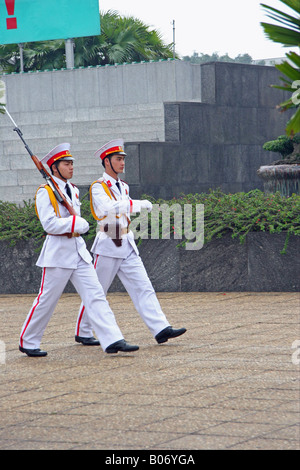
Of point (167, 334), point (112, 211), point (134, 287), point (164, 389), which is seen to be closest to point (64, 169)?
point (112, 211)

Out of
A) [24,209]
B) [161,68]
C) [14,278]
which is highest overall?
[161,68]

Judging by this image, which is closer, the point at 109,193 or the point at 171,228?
the point at 109,193

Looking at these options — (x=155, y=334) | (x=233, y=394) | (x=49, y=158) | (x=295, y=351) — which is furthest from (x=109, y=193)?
(x=233, y=394)

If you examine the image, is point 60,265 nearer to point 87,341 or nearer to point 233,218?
point 87,341

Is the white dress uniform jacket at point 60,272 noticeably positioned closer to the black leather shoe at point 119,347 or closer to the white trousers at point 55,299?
the white trousers at point 55,299

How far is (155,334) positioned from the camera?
7969 mm

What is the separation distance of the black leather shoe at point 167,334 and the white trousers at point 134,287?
0.15 ft

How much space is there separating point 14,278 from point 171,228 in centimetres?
256

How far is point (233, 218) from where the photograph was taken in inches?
471

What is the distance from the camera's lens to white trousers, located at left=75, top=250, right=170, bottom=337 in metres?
8.02

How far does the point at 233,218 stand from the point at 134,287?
4083 mm
